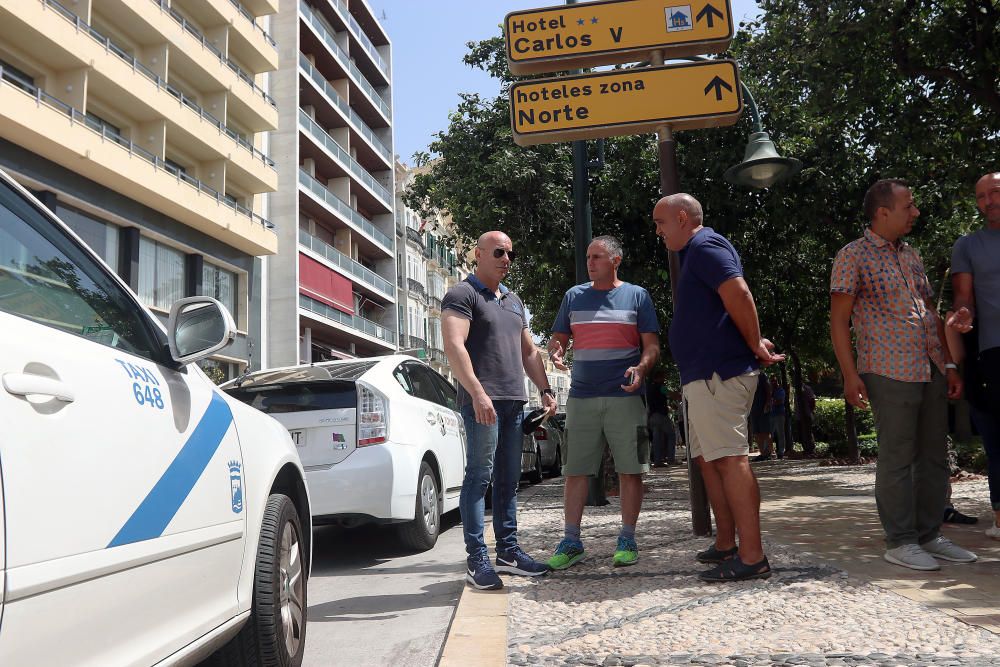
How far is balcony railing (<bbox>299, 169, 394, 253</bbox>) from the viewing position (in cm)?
3700

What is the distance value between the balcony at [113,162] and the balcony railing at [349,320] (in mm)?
6858

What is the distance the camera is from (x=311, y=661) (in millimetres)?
3855

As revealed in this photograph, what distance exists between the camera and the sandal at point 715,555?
4859 mm

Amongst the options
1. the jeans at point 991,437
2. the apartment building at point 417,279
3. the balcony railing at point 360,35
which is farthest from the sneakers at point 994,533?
the balcony railing at point 360,35

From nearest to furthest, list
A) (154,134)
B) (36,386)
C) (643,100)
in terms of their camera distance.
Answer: (36,386) → (643,100) → (154,134)

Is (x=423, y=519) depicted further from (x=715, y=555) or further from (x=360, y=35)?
(x=360, y=35)

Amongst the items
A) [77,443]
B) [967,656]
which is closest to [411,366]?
[967,656]

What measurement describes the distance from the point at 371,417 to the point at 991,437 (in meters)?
3.97

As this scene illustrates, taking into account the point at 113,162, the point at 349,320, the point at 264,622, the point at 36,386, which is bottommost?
the point at 264,622

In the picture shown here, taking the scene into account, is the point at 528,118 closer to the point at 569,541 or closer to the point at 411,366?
the point at 411,366

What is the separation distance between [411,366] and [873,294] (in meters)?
3.97

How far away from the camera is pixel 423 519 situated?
680 cm

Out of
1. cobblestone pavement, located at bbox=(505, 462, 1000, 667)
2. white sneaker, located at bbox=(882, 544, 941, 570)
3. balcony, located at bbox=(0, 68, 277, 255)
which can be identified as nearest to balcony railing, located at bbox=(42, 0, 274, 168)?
balcony, located at bbox=(0, 68, 277, 255)

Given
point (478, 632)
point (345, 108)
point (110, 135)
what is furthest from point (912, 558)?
point (345, 108)
